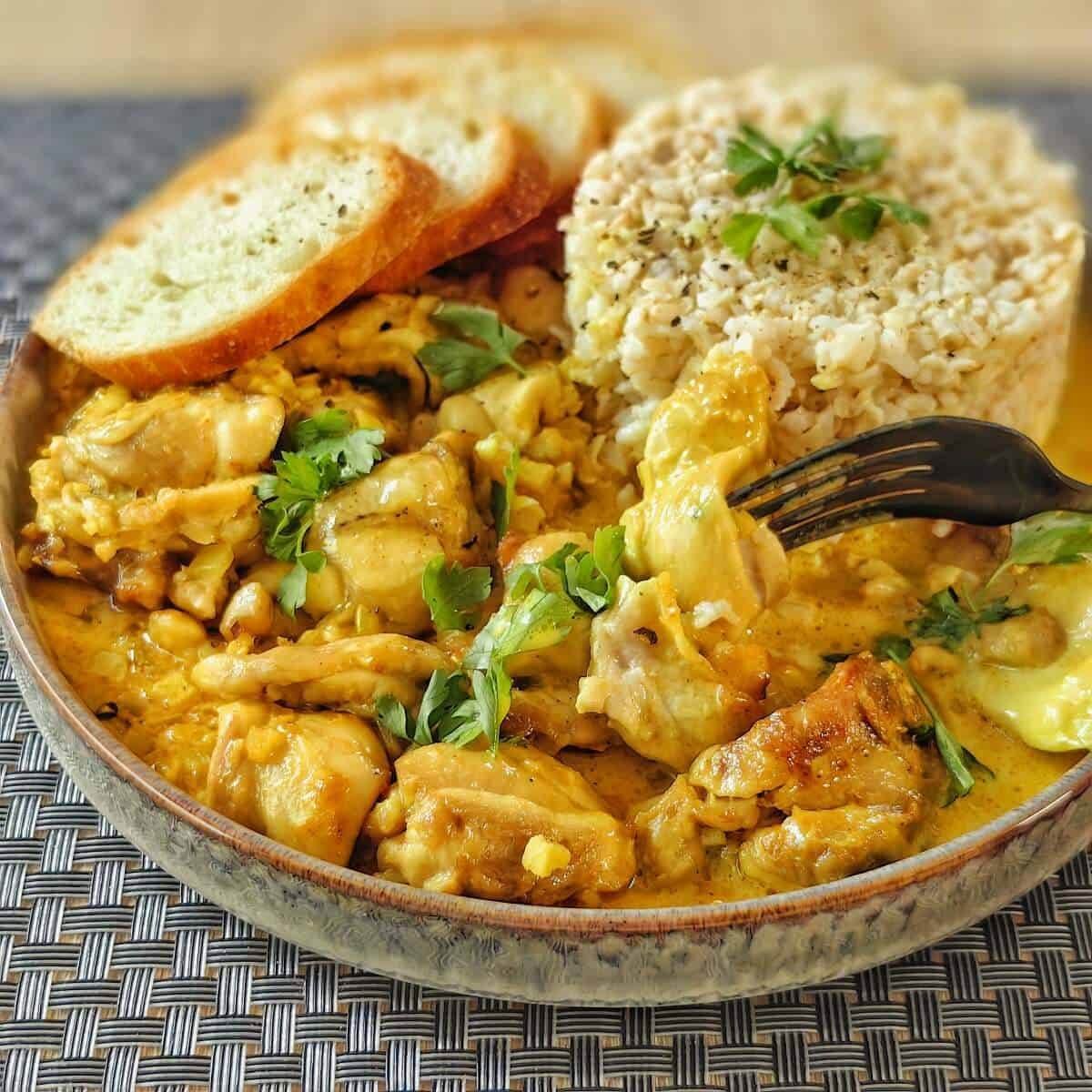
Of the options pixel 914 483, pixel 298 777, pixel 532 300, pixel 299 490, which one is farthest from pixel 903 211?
pixel 298 777

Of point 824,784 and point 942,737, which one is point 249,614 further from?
point 942,737

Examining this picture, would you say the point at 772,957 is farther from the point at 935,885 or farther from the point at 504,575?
the point at 504,575

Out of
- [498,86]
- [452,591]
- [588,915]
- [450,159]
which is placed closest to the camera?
[588,915]

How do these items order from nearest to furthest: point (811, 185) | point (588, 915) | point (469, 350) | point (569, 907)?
point (588, 915) → point (569, 907) → point (469, 350) → point (811, 185)

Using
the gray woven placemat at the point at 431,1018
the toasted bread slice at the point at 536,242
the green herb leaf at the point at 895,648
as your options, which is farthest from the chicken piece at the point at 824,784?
the toasted bread slice at the point at 536,242

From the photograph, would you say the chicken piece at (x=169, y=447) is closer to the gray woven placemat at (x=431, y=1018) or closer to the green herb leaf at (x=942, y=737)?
the gray woven placemat at (x=431, y=1018)

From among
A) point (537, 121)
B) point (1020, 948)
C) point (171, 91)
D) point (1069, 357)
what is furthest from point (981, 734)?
point (171, 91)

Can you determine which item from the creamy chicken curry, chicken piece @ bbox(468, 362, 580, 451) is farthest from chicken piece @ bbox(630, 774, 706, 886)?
chicken piece @ bbox(468, 362, 580, 451)
